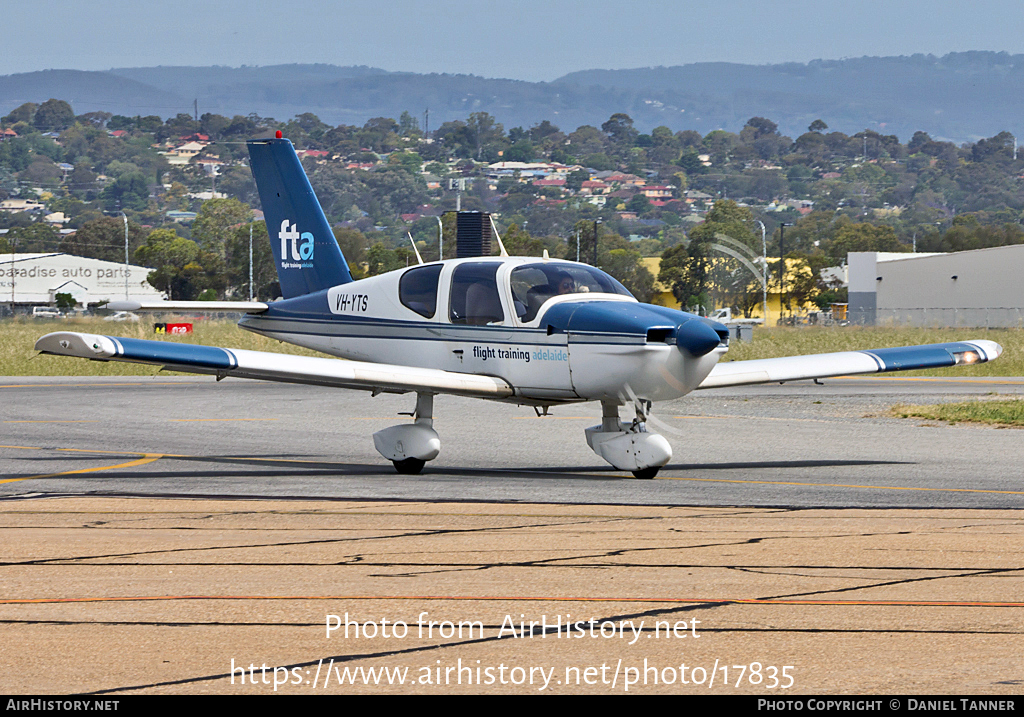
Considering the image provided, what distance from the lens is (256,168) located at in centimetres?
1864

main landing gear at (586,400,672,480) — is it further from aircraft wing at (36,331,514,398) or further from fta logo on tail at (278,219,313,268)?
fta logo on tail at (278,219,313,268)

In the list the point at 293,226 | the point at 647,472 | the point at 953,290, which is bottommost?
the point at 953,290

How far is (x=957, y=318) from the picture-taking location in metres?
79.1

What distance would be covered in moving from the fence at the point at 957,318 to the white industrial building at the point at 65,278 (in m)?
83.6

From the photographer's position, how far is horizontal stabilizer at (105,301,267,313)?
15.2 meters

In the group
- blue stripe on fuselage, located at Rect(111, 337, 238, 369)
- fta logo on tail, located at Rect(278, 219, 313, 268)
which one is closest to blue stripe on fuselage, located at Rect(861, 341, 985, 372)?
fta logo on tail, located at Rect(278, 219, 313, 268)

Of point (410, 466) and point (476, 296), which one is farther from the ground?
point (476, 296)

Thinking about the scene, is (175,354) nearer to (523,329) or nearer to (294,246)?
(523,329)

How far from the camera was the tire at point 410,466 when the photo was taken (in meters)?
14.1

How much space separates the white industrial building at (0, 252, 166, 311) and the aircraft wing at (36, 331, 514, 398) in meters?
128

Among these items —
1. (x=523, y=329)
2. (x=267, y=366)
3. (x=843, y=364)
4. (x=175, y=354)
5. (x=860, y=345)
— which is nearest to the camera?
(x=175, y=354)

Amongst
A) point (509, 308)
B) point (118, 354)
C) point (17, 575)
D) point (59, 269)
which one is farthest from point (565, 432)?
point (59, 269)

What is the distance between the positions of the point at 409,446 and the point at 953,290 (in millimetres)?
75931

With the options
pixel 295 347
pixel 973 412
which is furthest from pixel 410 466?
pixel 295 347
